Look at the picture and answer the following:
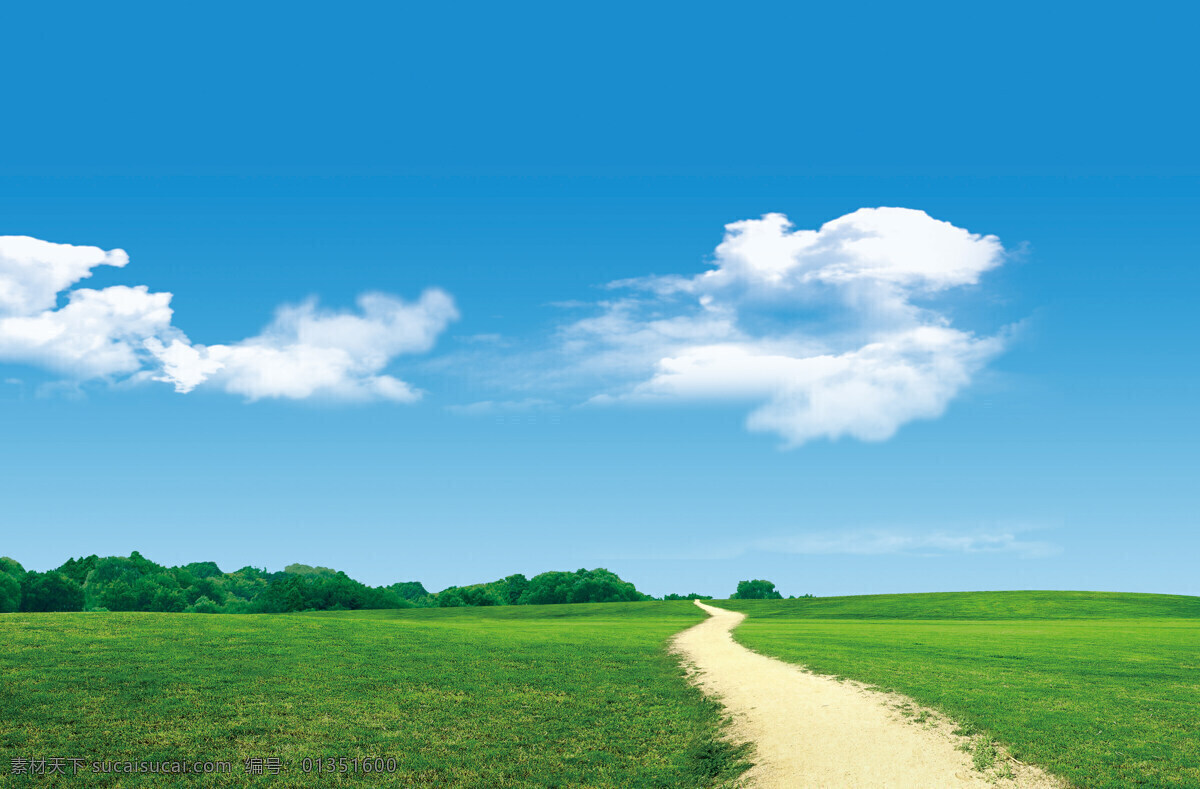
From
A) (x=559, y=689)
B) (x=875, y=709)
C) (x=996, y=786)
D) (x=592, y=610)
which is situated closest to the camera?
(x=996, y=786)

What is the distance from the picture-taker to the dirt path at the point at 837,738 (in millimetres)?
18750

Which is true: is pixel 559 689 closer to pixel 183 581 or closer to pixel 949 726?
pixel 949 726

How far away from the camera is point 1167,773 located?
1878cm

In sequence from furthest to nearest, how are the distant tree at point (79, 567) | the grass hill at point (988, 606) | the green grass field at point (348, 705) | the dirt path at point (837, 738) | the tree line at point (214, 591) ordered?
the distant tree at point (79, 567), the tree line at point (214, 591), the grass hill at point (988, 606), the green grass field at point (348, 705), the dirt path at point (837, 738)

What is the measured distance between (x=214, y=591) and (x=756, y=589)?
407ft

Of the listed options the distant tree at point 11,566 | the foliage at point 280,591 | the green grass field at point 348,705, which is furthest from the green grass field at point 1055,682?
the distant tree at point 11,566

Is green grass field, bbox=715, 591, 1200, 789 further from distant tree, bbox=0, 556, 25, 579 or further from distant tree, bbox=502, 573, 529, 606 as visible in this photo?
distant tree, bbox=0, 556, 25, 579

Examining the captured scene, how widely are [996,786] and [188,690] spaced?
25.6 meters

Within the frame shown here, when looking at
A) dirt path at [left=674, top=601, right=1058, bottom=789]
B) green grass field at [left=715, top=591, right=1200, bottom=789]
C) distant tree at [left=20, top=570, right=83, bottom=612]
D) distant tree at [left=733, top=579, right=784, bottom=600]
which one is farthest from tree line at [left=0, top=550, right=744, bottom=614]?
dirt path at [left=674, top=601, right=1058, bottom=789]

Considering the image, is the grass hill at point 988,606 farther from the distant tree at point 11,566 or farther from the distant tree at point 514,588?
the distant tree at point 11,566

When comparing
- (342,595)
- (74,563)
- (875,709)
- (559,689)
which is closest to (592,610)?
(342,595)

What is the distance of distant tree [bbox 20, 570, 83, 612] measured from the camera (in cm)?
11388

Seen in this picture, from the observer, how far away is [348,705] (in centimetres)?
2627

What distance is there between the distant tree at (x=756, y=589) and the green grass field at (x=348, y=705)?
5784 inches
